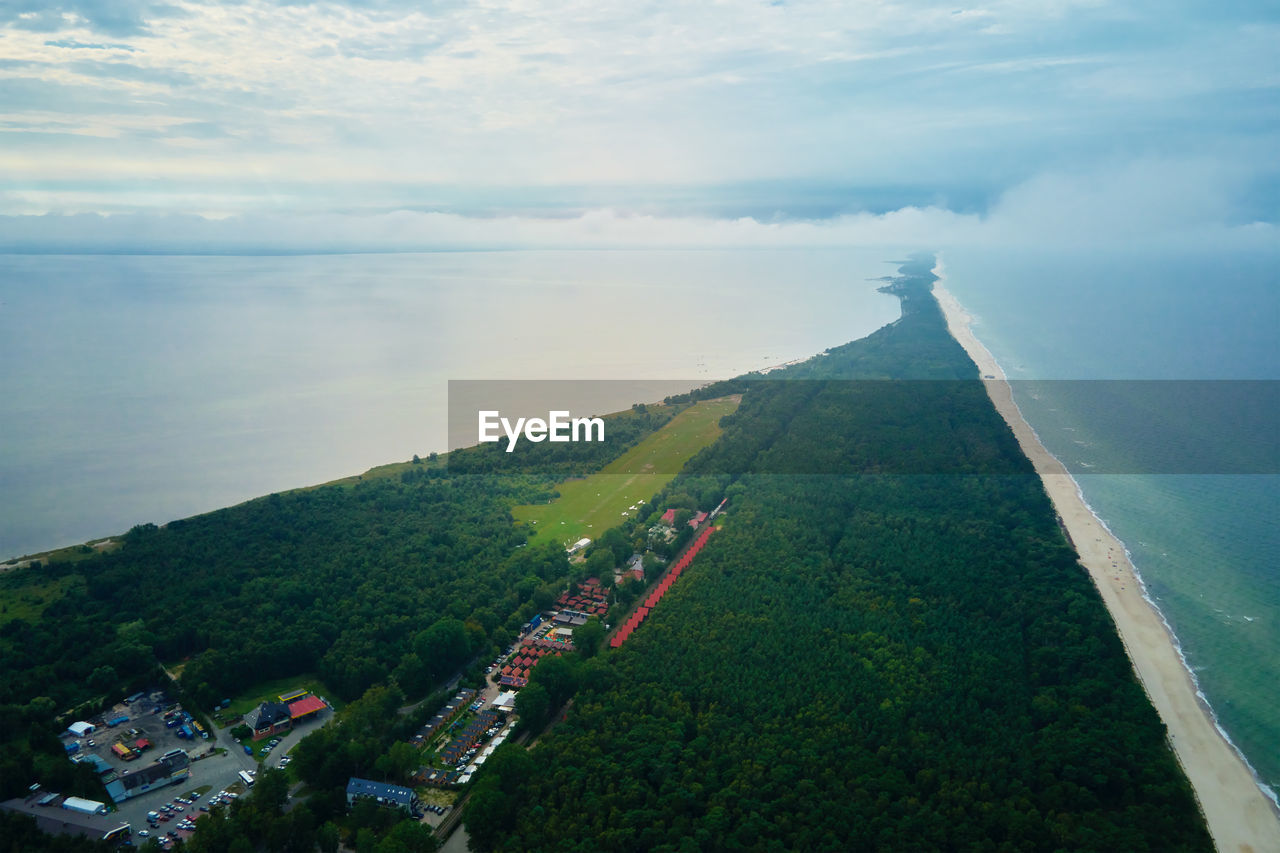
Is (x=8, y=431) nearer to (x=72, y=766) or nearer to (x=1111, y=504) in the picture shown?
(x=72, y=766)

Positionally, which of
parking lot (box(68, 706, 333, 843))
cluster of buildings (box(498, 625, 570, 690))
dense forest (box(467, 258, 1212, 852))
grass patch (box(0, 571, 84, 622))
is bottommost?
parking lot (box(68, 706, 333, 843))

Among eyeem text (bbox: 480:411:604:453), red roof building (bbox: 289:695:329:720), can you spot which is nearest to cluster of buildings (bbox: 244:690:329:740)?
red roof building (bbox: 289:695:329:720)

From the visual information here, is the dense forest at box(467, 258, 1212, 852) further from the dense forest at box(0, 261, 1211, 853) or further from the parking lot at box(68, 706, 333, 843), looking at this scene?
the parking lot at box(68, 706, 333, 843)

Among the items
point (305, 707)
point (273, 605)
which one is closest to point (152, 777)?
point (305, 707)

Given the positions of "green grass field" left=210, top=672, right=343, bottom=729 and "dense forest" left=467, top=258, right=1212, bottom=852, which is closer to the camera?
"dense forest" left=467, top=258, right=1212, bottom=852

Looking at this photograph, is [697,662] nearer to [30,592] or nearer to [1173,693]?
[1173,693]

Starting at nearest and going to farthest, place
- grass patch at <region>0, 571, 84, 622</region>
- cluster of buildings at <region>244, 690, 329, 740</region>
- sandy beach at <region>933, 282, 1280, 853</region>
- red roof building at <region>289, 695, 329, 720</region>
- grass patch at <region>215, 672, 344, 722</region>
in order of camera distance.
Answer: sandy beach at <region>933, 282, 1280, 853</region> < cluster of buildings at <region>244, 690, 329, 740</region> < red roof building at <region>289, 695, 329, 720</region> < grass patch at <region>215, 672, 344, 722</region> < grass patch at <region>0, 571, 84, 622</region>

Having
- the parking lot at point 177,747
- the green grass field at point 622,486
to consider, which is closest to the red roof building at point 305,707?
the parking lot at point 177,747
